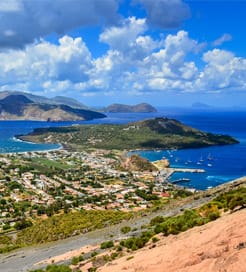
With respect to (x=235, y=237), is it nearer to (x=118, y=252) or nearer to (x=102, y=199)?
(x=118, y=252)

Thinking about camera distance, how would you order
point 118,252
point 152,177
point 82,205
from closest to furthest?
point 118,252 → point 82,205 → point 152,177

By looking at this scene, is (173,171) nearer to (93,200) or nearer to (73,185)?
(73,185)

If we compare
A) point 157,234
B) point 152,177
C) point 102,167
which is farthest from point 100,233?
point 102,167

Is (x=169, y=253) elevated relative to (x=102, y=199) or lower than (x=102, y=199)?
elevated

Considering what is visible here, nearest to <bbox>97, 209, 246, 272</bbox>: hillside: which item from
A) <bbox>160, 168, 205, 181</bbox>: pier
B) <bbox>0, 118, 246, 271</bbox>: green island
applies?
<bbox>0, 118, 246, 271</bbox>: green island

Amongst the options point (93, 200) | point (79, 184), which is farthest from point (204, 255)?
point (79, 184)

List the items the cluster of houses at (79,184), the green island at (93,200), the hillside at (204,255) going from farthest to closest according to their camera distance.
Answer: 1. the cluster of houses at (79,184)
2. the green island at (93,200)
3. the hillside at (204,255)

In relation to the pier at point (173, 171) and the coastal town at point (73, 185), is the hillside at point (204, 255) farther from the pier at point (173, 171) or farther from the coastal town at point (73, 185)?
the pier at point (173, 171)

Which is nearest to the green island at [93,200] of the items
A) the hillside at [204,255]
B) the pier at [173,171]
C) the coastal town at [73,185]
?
the coastal town at [73,185]

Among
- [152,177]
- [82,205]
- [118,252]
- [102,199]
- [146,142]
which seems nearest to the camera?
[118,252]
